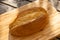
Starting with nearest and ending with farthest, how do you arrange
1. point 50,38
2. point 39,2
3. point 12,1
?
point 50,38 → point 39,2 → point 12,1

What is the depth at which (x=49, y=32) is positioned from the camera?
843 mm

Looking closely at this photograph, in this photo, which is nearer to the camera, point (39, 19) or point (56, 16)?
point (39, 19)

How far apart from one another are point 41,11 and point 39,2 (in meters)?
0.30

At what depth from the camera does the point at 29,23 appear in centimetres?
79

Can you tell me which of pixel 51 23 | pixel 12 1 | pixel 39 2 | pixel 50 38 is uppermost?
pixel 12 1

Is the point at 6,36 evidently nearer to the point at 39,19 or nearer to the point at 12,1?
the point at 39,19

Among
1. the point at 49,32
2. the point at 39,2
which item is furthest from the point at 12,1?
the point at 49,32

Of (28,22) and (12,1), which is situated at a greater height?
(12,1)

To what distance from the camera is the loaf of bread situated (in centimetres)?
79

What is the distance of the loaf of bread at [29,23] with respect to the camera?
0.79m

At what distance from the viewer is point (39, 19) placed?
0.82 metres

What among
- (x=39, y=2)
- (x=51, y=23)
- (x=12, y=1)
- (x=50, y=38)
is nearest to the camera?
(x=50, y=38)

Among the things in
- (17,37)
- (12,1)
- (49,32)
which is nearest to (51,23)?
(49,32)

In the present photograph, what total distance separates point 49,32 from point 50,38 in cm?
5
